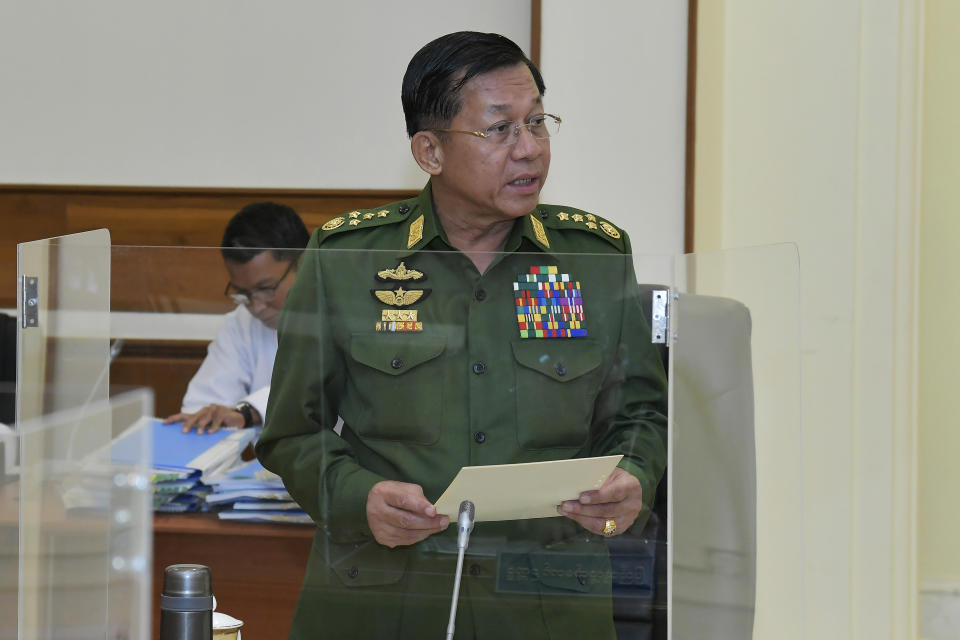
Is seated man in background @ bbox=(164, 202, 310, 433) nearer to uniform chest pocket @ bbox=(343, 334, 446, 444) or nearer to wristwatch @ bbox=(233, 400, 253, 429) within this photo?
wristwatch @ bbox=(233, 400, 253, 429)

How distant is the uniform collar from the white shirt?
0.83 feet

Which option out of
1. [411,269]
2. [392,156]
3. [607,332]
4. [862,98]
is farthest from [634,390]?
[392,156]

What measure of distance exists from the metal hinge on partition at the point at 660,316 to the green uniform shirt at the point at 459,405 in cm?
1

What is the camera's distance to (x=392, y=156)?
368 centimetres

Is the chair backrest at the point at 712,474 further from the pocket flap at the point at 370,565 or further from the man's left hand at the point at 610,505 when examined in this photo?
the pocket flap at the point at 370,565

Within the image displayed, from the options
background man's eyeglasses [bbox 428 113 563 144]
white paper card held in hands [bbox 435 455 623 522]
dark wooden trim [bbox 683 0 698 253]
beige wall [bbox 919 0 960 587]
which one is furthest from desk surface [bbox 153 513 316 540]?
beige wall [bbox 919 0 960 587]

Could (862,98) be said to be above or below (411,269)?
above

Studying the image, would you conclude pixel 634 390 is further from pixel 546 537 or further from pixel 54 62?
pixel 54 62

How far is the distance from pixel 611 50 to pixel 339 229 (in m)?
1.62

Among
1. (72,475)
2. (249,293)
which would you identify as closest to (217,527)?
(72,475)

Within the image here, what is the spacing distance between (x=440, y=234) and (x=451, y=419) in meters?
0.32

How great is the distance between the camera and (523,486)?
1.22 m

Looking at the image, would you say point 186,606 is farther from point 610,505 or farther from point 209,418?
point 610,505

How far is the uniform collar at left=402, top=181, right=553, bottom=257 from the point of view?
4.96ft
